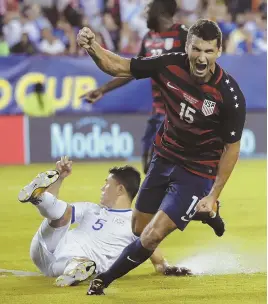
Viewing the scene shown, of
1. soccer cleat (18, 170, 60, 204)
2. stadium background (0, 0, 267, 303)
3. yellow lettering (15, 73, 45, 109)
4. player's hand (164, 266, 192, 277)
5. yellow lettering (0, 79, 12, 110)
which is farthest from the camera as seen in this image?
yellow lettering (15, 73, 45, 109)

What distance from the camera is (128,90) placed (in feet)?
55.8

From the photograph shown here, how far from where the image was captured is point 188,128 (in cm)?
618

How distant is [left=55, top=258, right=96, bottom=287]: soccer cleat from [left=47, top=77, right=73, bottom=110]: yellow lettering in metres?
10.2

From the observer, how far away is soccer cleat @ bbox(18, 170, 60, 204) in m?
6.37

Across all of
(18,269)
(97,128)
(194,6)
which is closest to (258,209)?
(18,269)

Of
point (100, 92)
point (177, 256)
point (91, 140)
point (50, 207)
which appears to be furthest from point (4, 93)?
point (50, 207)

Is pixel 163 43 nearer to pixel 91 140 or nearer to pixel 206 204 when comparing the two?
pixel 206 204

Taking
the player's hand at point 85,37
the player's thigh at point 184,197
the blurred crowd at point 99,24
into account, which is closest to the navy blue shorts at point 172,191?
the player's thigh at point 184,197

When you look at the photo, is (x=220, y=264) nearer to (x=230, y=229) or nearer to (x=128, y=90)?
(x=230, y=229)

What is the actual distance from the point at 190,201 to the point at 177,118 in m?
0.59

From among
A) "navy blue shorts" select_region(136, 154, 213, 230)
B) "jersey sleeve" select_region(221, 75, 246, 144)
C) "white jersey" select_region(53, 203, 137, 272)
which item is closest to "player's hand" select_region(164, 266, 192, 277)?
"white jersey" select_region(53, 203, 137, 272)

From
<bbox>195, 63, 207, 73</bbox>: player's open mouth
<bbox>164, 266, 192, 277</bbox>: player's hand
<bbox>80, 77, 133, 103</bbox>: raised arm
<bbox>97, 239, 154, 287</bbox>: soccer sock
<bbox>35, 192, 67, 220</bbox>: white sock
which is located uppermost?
<bbox>195, 63, 207, 73</bbox>: player's open mouth

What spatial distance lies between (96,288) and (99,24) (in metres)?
12.5

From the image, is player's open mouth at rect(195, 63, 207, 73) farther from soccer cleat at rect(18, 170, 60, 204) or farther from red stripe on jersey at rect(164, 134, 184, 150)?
soccer cleat at rect(18, 170, 60, 204)
